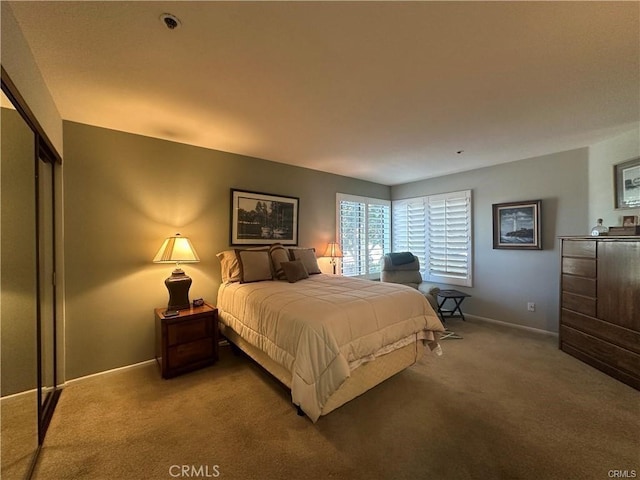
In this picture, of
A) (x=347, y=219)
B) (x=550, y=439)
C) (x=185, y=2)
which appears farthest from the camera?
(x=347, y=219)

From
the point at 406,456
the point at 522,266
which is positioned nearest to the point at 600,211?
the point at 522,266

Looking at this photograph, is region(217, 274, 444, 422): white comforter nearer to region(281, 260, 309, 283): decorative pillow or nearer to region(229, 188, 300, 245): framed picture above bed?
region(281, 260, 309, 283): decorative pillow

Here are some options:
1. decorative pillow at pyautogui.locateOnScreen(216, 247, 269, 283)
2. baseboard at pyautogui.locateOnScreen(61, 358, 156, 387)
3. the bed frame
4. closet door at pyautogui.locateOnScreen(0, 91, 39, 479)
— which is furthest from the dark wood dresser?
baseboard at pyautogui.locateOnScreen(61, 358, 156, 387)

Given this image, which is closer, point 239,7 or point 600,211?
point 239,7

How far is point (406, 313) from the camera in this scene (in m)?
2.47

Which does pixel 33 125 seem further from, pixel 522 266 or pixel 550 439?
pixel 522 266

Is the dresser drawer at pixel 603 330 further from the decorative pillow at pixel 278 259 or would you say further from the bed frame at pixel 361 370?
the decorative pillow at pixel 278 259

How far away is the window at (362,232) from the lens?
4902 millimetres

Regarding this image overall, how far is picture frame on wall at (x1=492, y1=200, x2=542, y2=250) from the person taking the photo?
12.3ft

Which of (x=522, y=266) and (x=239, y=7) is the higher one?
(x=239, y=7)

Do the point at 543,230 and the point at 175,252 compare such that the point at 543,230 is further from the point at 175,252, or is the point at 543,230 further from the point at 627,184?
the point at 175,252

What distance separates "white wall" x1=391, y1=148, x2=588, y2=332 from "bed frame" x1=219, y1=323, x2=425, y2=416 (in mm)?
2296

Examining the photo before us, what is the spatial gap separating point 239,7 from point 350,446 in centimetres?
265

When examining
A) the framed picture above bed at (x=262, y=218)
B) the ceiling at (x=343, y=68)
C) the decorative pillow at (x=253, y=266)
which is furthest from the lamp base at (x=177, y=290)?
the ceiling at (x=343, y=68)
